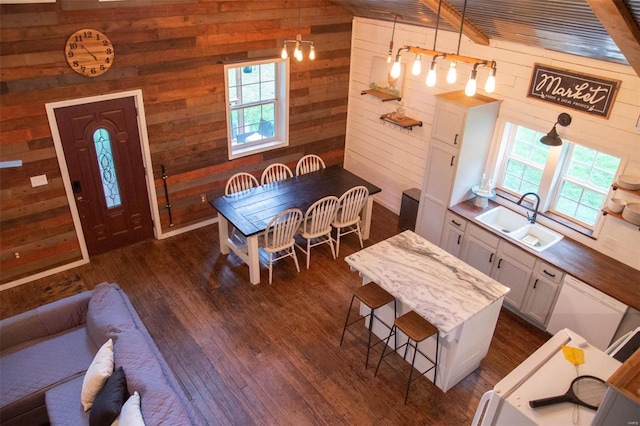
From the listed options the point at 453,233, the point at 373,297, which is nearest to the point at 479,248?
the point at 453,233

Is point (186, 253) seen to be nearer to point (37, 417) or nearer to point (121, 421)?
point (37, 417)

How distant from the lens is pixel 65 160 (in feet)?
17.0

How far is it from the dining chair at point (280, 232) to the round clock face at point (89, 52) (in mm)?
2483

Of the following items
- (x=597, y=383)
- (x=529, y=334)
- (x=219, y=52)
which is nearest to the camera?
(x=597, y=383)

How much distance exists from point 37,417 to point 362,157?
545cm

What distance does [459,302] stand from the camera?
4.00 metres

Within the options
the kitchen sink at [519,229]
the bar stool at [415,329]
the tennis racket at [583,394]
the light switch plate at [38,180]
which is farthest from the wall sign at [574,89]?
the light switch plate at [38,180]

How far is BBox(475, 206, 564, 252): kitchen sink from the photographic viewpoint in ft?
16.8

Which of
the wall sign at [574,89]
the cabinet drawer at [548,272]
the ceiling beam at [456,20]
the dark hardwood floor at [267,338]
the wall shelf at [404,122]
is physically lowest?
the dark hardwood floor at [267,338]

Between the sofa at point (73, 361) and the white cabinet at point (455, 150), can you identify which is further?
the white cabinet at point (455, 150)

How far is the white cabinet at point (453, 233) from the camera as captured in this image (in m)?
5.60

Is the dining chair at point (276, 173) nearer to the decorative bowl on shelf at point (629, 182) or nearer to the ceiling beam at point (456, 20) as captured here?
the ceiling beam at point (456, 20)

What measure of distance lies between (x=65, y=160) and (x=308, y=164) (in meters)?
3.25

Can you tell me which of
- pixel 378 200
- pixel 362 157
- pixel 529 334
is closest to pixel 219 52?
pixel 362 157
